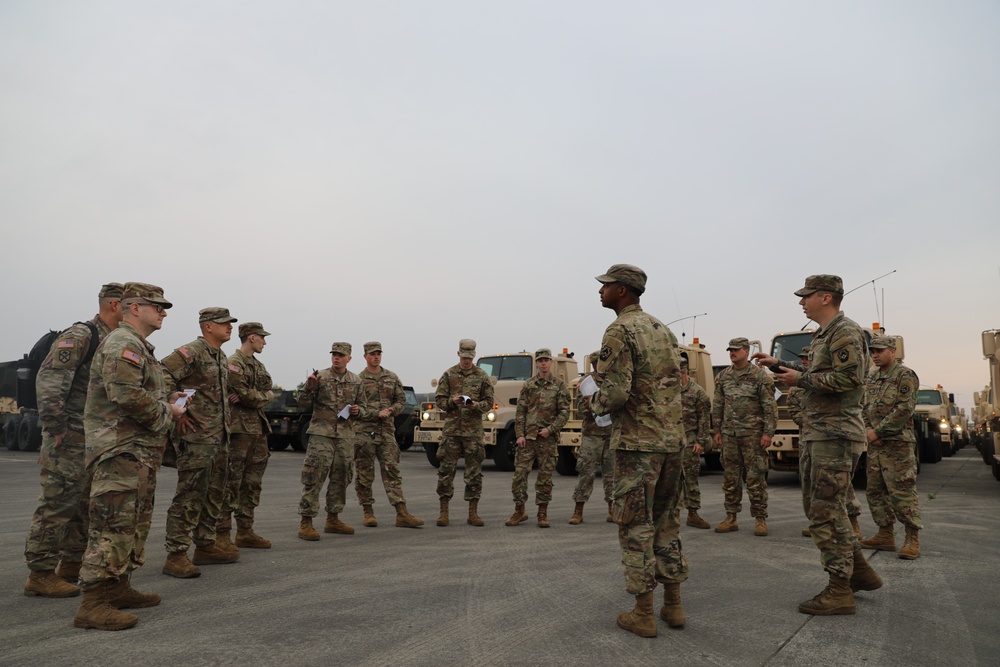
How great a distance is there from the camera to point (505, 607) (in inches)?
166

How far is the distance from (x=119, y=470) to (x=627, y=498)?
2.82 meters

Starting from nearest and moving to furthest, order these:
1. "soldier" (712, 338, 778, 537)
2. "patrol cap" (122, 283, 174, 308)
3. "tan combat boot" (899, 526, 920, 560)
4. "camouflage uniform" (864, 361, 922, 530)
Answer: "patrol cap" (122, 283, 174, 308) < "tan combat boot" (899, 526, 920, 560) < "camouflage uniform" (864, 361, 922, 530) < "soldier" (712, 338, 778, 537)

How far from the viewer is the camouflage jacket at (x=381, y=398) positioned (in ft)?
25.0

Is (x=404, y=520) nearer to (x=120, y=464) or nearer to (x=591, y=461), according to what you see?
(x=591, y=461)

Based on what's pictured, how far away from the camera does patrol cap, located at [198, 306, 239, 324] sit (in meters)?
A: 5.44

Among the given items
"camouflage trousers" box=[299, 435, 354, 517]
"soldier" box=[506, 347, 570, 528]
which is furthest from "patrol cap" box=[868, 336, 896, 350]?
"camouflage trousers" box=[299, 435, 354, 517]

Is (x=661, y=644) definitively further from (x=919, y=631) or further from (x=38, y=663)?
(x=38, y=663)

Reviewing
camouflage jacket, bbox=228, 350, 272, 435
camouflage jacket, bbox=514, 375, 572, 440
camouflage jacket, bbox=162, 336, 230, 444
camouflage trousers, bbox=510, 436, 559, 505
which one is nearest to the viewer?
camouflage jacket, bbox=162, 336, 230, 444

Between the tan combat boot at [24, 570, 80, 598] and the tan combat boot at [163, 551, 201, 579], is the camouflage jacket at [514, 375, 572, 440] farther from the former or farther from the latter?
the tan combat boot at [24, 570, 80, 598]

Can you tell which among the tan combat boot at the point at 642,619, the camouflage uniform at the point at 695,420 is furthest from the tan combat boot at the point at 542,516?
the tan combat boot at the point at 642,619

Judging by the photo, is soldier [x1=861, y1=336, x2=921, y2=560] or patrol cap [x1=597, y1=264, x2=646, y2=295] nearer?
patrol cap [x1=597, y1=264, x2=646, y2=295]

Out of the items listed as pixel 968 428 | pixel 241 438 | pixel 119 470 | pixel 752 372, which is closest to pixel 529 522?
pixel 752 372

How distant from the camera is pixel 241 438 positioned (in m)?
5.99

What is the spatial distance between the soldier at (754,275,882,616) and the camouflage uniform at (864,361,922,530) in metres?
1.82
